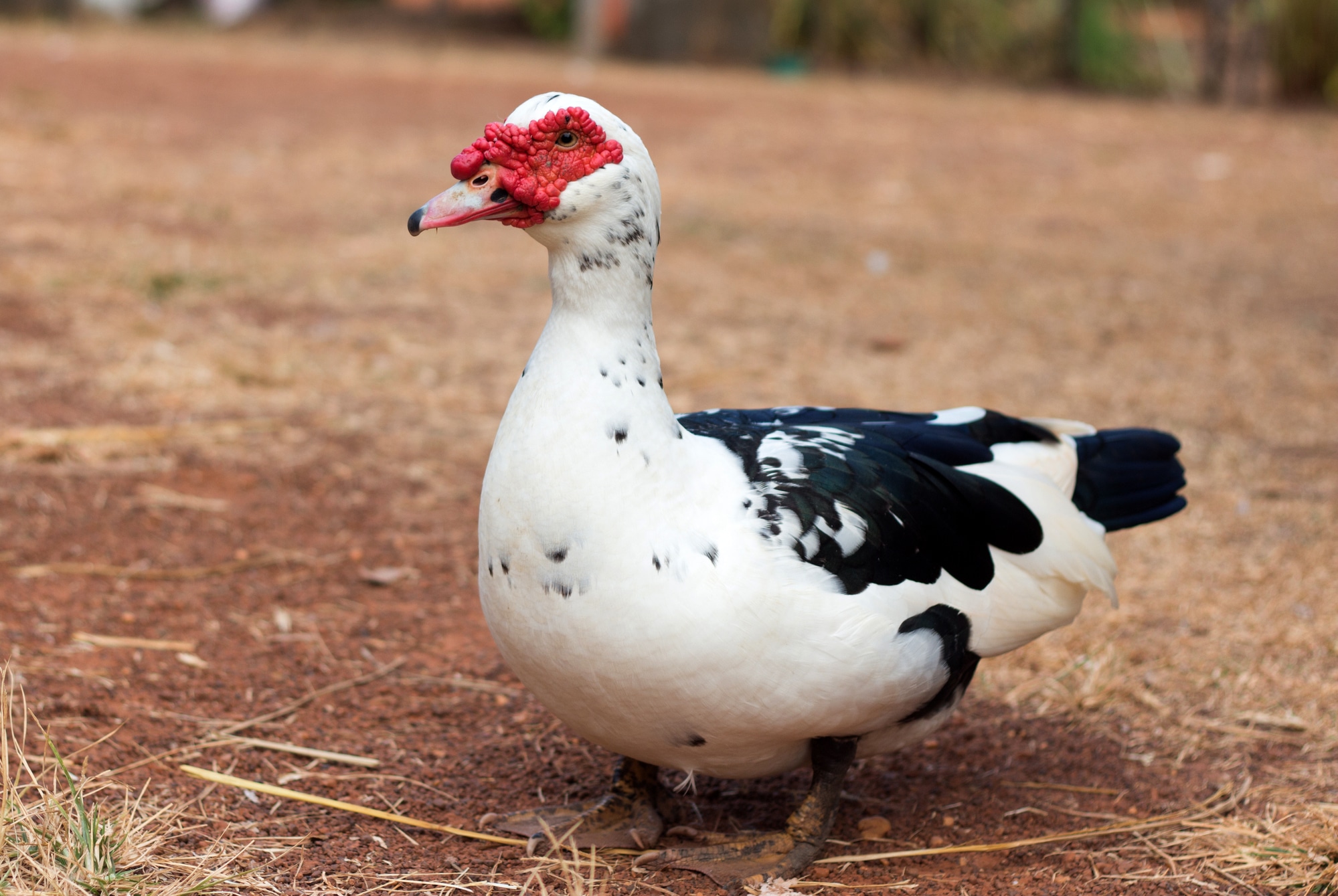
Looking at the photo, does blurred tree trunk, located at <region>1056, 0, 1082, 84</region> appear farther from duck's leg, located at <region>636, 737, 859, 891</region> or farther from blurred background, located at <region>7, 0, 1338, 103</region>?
duck's leg, located at <region>636, 737, 859, 891</region>

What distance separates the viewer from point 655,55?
14.3 m

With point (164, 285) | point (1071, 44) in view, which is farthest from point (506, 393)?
point (1071, 44)

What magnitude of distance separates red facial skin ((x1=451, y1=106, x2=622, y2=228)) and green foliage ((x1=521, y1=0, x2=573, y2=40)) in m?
14.0

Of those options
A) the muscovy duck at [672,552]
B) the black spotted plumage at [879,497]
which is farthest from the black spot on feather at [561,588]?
the black spotted plumage at [879,497]

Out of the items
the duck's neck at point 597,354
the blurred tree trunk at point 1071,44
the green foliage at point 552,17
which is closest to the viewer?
the duck's neck at point 597,354

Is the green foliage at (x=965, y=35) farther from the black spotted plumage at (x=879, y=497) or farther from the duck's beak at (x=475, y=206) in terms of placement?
the duck's beak at (x=475, y=206)

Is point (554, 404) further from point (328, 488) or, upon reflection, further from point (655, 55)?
point (655, 55)

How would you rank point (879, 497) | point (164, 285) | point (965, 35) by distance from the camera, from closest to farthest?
point (879, 497) < point (164, 285) < point (965, 35)

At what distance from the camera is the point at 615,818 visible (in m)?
2.79

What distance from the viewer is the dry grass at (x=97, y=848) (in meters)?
2.22

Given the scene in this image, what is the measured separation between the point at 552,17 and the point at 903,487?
14.2 m

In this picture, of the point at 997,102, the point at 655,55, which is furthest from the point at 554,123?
the point at 655,55

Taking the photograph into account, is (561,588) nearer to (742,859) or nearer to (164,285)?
(742,859)

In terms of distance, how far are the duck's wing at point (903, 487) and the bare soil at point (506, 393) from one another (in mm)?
622
